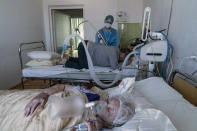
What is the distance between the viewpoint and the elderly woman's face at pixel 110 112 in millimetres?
963

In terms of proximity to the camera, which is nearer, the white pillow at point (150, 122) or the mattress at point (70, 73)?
the white pillow at point (150, 122)

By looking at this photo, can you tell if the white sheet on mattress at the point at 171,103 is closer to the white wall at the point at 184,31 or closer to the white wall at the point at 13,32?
the white wall at the point at 184,31

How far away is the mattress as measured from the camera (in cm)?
198

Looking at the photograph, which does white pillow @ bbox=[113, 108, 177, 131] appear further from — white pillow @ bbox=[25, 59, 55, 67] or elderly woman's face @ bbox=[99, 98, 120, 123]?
white pillow @ bbox=[25, 59, 55, 67]

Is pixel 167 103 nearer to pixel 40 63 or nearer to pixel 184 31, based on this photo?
pixel 184 31

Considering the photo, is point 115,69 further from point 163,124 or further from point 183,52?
point 163,124

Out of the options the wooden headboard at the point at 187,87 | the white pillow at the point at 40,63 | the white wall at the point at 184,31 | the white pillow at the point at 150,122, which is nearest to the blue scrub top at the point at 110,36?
the white pillow at the point at 40,63

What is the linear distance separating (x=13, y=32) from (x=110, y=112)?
2.78 m

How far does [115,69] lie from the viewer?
6.77 ft

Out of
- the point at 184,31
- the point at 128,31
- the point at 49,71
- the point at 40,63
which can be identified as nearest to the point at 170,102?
the point at 184,31

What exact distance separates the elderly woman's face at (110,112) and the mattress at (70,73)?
100 cm

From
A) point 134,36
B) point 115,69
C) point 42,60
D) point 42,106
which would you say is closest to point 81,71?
point 115,69

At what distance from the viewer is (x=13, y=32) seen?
9.09ft

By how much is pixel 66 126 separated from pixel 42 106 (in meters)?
0.25
